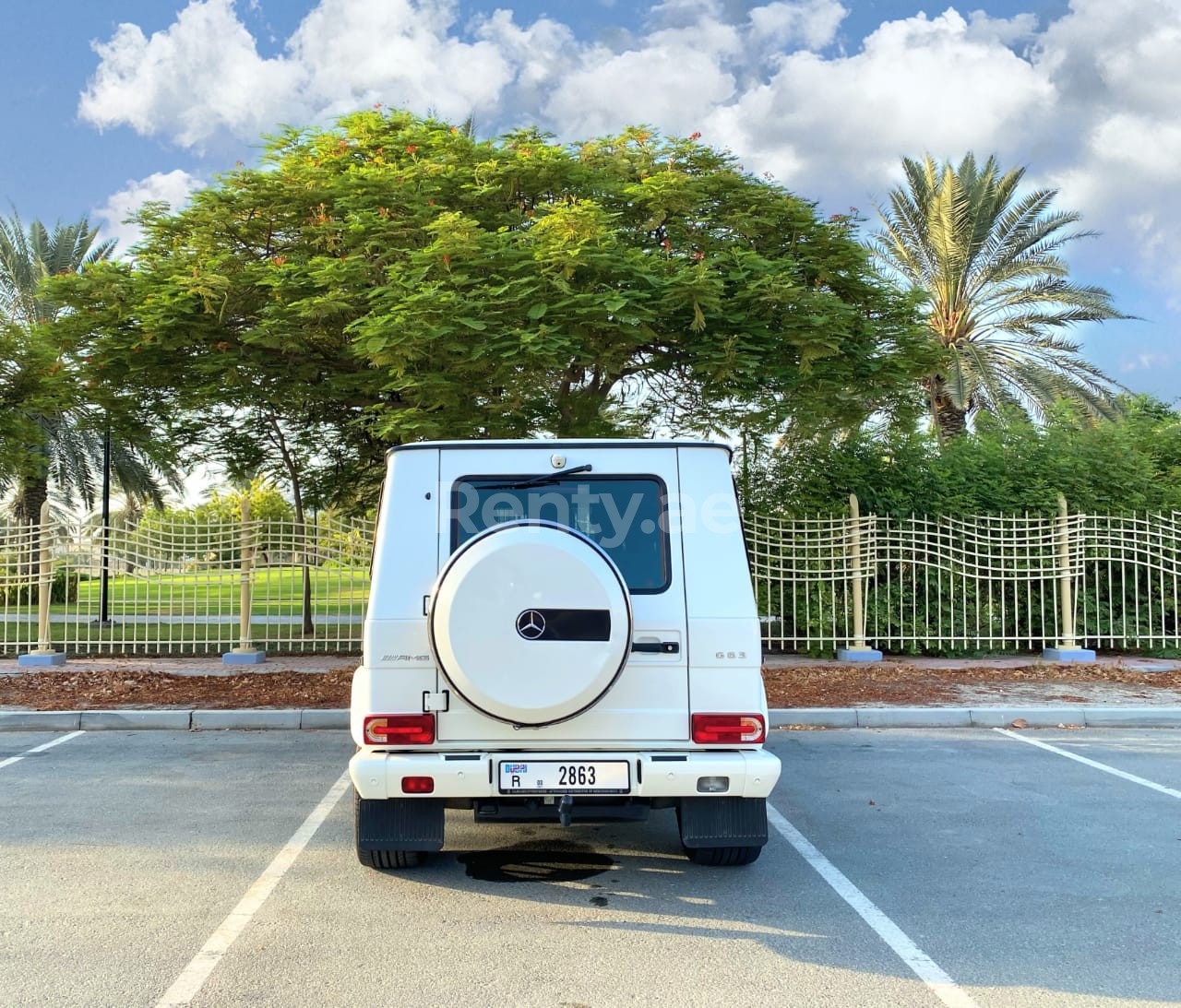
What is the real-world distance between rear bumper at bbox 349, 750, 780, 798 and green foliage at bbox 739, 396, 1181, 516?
9394 millimetres

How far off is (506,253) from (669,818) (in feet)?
21.5

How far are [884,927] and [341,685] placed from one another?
7.98m

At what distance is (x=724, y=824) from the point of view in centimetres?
445

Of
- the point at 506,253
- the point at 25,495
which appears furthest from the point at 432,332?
the point at 25,495

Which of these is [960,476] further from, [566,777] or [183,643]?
[183,643]

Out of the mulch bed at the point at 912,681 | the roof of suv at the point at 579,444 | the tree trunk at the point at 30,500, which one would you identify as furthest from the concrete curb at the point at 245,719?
the tree trunk at the point at 30,500

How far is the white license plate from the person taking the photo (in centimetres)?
420

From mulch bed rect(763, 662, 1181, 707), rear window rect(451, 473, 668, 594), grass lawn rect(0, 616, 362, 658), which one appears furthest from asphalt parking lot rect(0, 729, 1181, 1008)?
grass lawn rect(0, 616, 362, 658)

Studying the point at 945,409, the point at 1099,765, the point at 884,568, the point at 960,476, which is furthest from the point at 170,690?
the point at 945,409

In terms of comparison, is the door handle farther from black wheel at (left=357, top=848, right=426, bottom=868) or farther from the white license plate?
black wheel at (left=357, top=848, right=426, bottom=868)

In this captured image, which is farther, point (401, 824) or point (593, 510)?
point (593, 510)

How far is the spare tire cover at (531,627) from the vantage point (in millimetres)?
4016

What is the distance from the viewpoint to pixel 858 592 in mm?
12906

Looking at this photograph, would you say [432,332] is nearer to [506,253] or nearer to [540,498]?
[506,253]
